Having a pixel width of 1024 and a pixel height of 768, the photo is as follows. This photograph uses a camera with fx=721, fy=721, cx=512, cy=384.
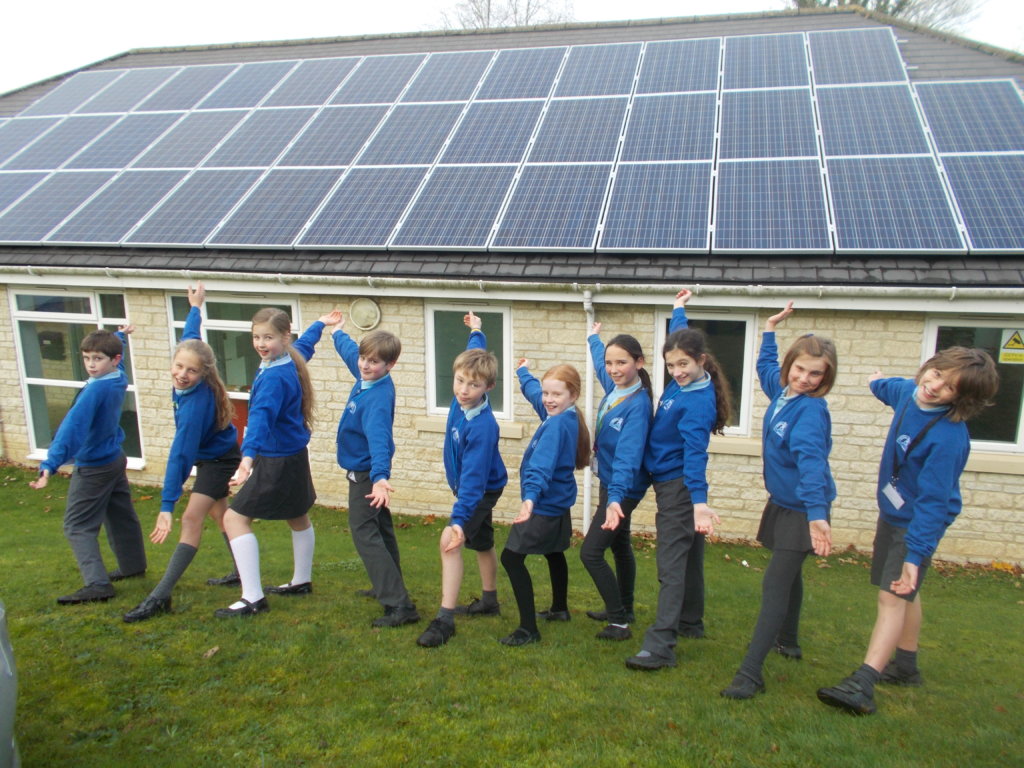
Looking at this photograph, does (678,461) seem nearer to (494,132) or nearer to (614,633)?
(614,633)

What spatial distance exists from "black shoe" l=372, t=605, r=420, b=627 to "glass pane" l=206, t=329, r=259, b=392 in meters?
5.59

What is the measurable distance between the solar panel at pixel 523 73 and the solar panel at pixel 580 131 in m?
0.70

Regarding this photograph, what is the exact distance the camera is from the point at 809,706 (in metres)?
3.74

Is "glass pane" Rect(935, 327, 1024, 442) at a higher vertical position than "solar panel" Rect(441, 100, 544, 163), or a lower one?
lower

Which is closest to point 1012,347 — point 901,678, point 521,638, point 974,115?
point 974,115

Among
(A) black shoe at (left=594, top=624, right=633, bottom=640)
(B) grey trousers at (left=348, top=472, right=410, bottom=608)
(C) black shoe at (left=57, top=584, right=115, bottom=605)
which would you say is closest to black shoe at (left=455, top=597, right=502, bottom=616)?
(B) grey trousers at (left=348, top=472, right=410, bottom=608)

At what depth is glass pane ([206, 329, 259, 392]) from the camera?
31.0 ft

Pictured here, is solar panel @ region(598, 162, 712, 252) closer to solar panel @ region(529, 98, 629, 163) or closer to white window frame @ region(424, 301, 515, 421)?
solar panel @ region(529, 98, 629, 163)

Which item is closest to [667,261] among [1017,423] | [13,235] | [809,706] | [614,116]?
[614,116]

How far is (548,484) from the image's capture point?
14.3 feet

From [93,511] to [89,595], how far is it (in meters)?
0.56

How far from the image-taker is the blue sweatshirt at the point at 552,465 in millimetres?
4262

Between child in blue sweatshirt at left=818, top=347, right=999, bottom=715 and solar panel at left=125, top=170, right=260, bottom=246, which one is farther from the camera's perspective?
solar panel at left=125, top=170, right=260, bottom=246

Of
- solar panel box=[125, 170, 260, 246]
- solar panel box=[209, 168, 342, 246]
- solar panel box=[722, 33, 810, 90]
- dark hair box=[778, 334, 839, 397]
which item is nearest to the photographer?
dark hair box=[778, 334, 839, 397]
